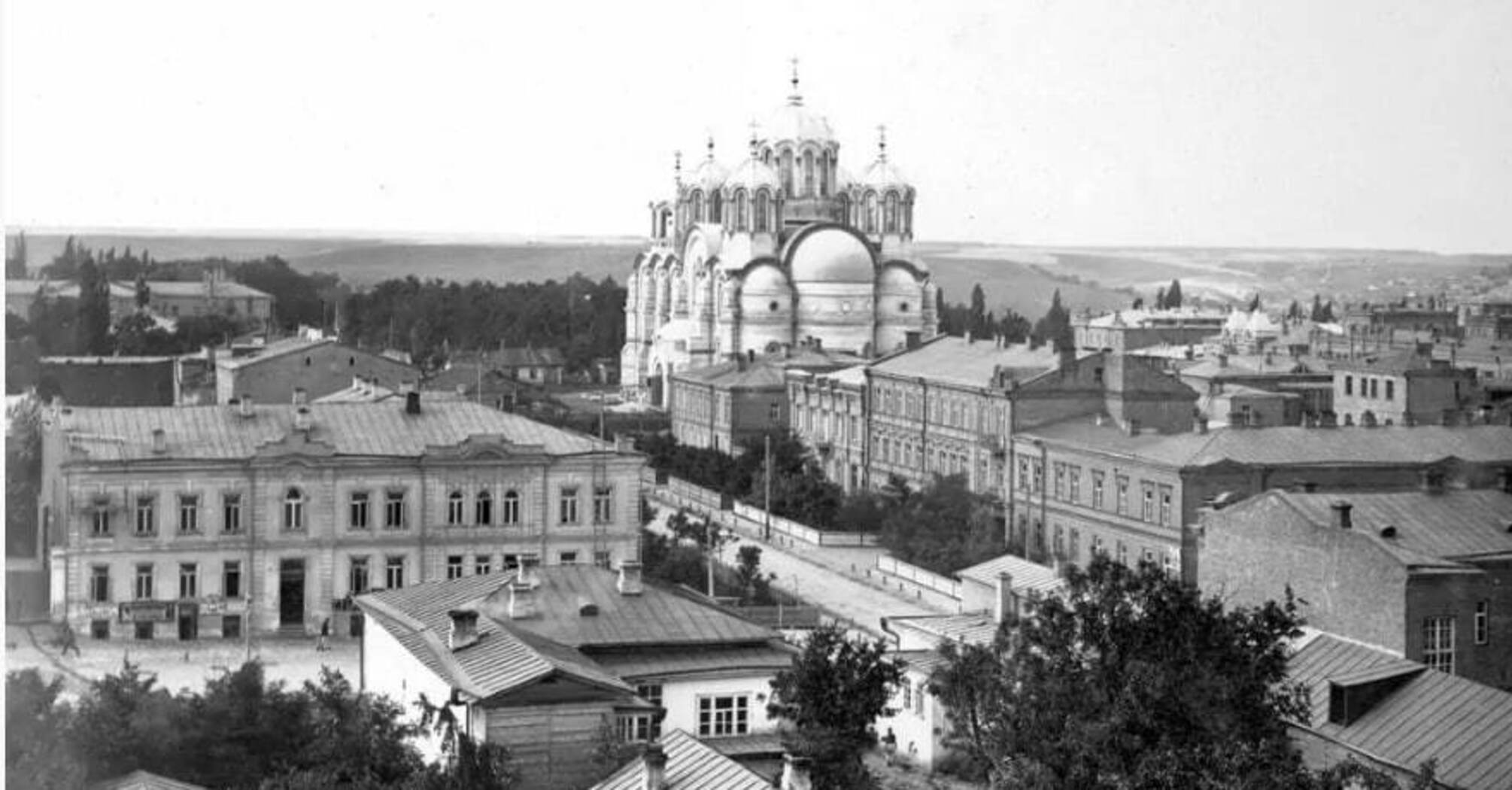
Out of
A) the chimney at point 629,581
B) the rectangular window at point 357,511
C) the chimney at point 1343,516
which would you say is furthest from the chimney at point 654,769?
the rectangular window at point 357,511

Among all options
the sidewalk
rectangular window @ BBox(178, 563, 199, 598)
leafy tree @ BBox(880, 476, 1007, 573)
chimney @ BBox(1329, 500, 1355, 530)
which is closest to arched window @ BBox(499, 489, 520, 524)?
rectangular window @ BBox(178, 563, 199, 598)

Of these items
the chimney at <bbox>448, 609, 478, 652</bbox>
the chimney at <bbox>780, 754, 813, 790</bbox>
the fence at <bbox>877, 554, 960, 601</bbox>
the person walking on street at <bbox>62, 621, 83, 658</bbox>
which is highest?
the chimney at <bbox>448, 609, 478, 652</bbox>

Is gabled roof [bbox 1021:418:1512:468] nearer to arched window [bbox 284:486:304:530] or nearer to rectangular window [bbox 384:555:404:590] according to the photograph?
rectangular window [bbox 384:555:404:590]

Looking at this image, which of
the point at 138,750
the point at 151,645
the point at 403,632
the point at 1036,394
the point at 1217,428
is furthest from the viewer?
the point at 1036,394

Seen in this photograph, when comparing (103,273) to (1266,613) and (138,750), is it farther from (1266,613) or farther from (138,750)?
(1266,613)

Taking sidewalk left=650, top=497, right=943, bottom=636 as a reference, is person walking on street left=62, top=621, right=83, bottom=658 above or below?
above

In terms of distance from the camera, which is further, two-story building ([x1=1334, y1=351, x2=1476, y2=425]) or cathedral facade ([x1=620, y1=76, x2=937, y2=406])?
cathedral facade ([x1=620, y1=76, x2=937, y2=406])

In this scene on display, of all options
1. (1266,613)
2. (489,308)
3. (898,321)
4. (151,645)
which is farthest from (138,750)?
(898,321)
